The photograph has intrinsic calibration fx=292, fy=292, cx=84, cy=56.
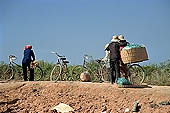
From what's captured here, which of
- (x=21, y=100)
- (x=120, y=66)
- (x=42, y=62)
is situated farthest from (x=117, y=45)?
(x=42, y=62)

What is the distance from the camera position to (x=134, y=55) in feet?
26.5

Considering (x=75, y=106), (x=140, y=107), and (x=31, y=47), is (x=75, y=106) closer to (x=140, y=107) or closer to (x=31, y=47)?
(x=140, y=107)

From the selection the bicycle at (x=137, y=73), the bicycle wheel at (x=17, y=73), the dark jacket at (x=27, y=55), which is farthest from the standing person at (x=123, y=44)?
the bicycle wheel at (x=17, y=73)

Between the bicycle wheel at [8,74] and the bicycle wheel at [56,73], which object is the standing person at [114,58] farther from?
the bicycle wheel at [8,74]

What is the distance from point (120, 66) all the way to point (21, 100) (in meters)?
3.13

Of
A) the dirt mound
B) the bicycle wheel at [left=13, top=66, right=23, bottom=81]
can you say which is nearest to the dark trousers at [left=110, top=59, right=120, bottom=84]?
the dirt mound

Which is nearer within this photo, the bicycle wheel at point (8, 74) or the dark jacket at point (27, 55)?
the dark jacket at point (27, 55)

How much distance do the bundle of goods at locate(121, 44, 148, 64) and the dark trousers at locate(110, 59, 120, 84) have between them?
9.5 inches

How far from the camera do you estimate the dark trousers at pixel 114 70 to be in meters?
8.21

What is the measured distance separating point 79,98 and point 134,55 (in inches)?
86.5

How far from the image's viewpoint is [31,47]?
973cm

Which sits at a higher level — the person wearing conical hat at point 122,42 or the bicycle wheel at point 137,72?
the person wearing conical hat at point 122,42

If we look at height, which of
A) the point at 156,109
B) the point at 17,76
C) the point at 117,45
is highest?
the point at 117,45

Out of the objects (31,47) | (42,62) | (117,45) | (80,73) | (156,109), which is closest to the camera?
(156,109)
